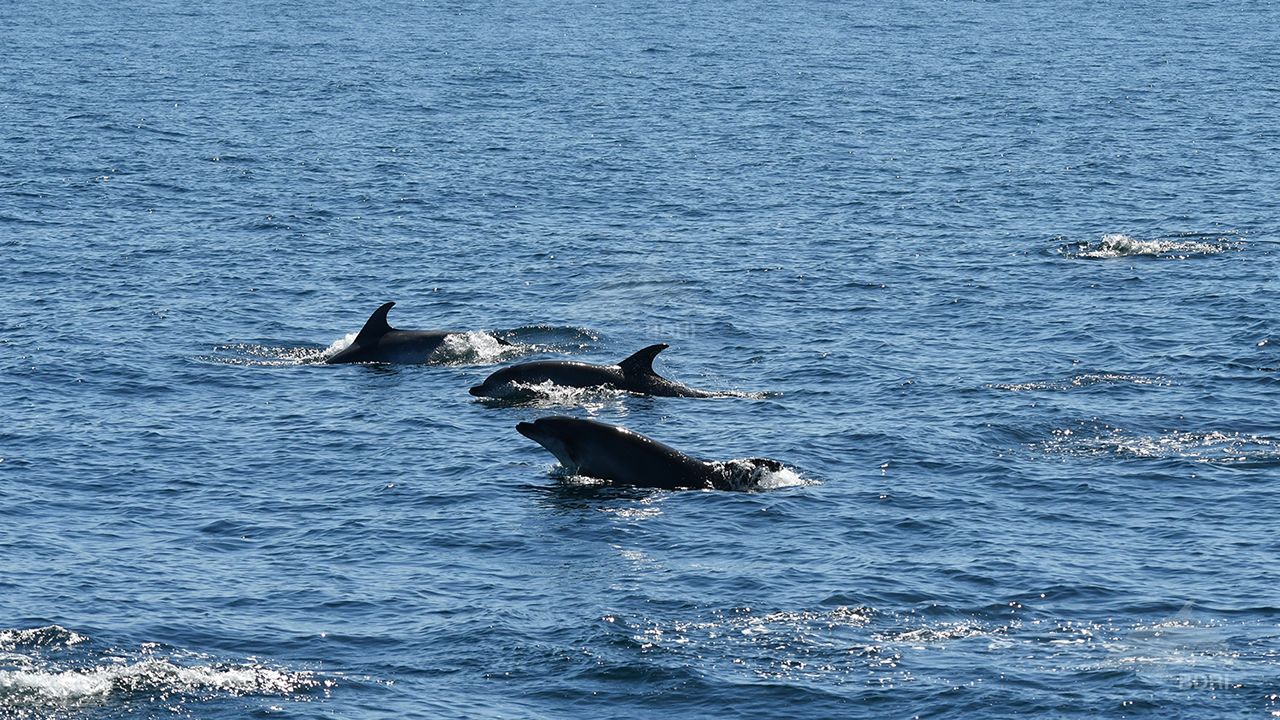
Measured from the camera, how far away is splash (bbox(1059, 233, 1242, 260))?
5738cm

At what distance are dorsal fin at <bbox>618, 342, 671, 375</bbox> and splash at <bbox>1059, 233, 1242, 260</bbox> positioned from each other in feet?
65.2

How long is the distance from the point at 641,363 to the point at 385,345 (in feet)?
22.5

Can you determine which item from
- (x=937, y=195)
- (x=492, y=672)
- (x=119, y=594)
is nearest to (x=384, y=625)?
(x=492, y=672)

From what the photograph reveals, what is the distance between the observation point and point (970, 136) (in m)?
82.9

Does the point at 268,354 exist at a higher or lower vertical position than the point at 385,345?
lower

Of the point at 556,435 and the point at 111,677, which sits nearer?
the point at 111,677

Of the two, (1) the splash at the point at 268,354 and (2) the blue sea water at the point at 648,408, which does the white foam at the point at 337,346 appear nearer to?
(1) the splash at the point at 268,354

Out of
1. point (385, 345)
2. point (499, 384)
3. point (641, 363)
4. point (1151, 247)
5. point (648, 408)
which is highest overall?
point (1151, 247)

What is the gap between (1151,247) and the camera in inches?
2290

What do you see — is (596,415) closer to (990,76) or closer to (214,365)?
(214,365)

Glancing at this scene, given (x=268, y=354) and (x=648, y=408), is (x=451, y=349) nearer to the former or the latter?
(x=268, y=354)

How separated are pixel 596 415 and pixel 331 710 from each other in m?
15.3

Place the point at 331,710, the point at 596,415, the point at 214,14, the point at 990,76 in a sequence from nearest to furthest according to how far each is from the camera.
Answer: the point at 331,710, the point at 596,415, the point at 990,76, the point at 214,14

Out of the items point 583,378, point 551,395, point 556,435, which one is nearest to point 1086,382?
point 583,378
